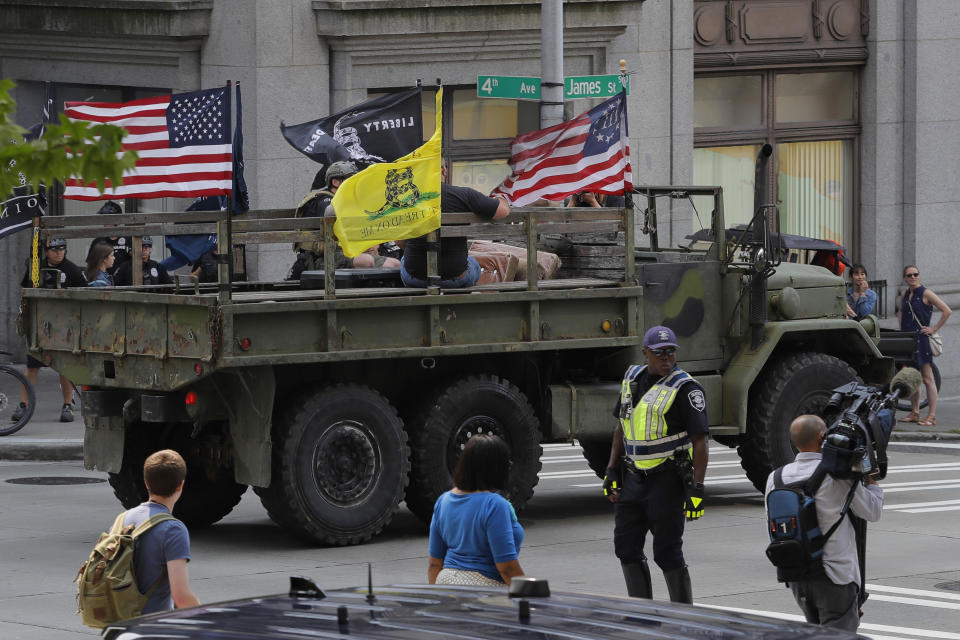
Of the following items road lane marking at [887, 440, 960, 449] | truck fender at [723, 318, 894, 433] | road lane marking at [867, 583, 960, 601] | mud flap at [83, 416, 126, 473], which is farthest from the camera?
road lane marking at [887, 440, 960, 449]

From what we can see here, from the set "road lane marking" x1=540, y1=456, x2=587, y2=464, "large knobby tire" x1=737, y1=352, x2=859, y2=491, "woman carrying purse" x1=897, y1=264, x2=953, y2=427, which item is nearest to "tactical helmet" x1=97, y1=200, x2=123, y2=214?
"road lane marking" x1=540, y1=456, x2=587, y2=464

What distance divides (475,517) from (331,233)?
5.23 meters

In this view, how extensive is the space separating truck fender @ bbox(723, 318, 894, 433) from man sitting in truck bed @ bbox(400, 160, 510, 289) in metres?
2.37

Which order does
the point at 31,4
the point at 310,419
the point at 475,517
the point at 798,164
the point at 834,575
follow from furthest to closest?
the point at 798,164
the point at 31,4
the point at 310,419
the point at 834,575
the point at 475,517

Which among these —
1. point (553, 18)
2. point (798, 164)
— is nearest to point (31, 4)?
point (553, 18)

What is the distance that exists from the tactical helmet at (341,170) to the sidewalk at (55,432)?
18.2 feet

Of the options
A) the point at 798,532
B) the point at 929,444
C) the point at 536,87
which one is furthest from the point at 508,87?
the point at 798,532

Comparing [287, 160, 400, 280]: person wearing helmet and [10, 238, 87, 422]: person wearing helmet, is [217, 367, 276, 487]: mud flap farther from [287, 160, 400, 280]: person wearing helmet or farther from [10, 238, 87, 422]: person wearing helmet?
[10, 238, 87, 422]: person wearing helmet

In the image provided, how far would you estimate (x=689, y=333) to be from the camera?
44.6 ft

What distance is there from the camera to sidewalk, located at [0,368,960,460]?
17078mm

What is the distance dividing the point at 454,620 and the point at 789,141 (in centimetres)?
2123

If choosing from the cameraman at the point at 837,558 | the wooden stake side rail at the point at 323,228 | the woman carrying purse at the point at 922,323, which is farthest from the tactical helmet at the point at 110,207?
the cameraman at the point at 837,558

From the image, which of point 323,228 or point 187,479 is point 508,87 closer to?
point 323,228

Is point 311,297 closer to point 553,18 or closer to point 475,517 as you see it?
point 475,517
